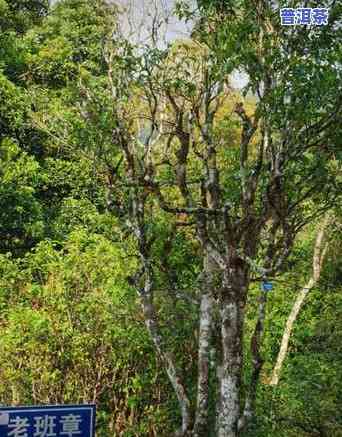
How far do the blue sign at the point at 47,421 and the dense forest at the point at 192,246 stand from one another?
8.76 feet

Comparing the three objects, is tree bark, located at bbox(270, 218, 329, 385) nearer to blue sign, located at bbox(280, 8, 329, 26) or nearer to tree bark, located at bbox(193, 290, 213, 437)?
tree bark, located at bbox(193, 290, 213, 437)

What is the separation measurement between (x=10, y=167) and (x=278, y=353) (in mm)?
9233

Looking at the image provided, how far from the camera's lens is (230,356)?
24.4ft

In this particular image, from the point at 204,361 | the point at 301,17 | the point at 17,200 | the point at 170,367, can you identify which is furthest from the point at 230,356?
the point at 17,200

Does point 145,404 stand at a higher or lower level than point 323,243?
lower

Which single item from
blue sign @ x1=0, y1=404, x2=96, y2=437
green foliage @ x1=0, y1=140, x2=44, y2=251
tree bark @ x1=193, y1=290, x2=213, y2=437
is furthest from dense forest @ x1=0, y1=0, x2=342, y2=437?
green foliage @ x1=0, y1=140, x2=44, y2=251

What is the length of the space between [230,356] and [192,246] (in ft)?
9.39

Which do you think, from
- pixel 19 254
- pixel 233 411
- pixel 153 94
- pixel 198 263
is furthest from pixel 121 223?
pixel 19 254

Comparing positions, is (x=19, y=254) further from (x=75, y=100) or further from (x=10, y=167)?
(x=75, y=100)

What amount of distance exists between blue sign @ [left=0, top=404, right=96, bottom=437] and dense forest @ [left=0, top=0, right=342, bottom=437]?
267 centimetres

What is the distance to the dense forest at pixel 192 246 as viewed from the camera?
7086mm

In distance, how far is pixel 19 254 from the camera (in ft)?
62.6

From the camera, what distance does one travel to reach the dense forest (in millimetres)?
7086

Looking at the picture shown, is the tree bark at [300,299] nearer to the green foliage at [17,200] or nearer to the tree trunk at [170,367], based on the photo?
the tree trunk at [170,367]
